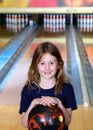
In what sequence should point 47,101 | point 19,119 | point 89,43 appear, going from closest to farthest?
1. point 47,101
2. point 19,119
3. point 89,43

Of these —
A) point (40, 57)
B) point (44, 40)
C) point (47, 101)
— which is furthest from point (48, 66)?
point (44, 40)

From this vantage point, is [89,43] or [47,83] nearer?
[47,83]

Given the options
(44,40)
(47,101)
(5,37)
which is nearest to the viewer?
(47,101)

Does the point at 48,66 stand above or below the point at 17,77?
above

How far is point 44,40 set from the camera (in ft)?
21.7

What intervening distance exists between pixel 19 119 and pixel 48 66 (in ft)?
3.66

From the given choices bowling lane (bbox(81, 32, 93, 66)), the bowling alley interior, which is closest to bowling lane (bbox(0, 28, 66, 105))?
the bowling alley interior

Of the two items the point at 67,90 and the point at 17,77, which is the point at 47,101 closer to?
the point at 67,90

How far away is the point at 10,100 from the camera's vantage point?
3219 millimetres

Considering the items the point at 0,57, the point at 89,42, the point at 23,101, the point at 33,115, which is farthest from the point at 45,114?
the point at 89,42

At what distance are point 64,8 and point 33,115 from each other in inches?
283

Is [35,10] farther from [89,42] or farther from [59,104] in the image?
[59,104]

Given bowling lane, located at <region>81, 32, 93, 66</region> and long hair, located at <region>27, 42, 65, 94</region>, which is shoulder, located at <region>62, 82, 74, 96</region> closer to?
long hair, located at <region>27, 42, 65, 94</region>

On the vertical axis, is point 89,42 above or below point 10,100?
below
